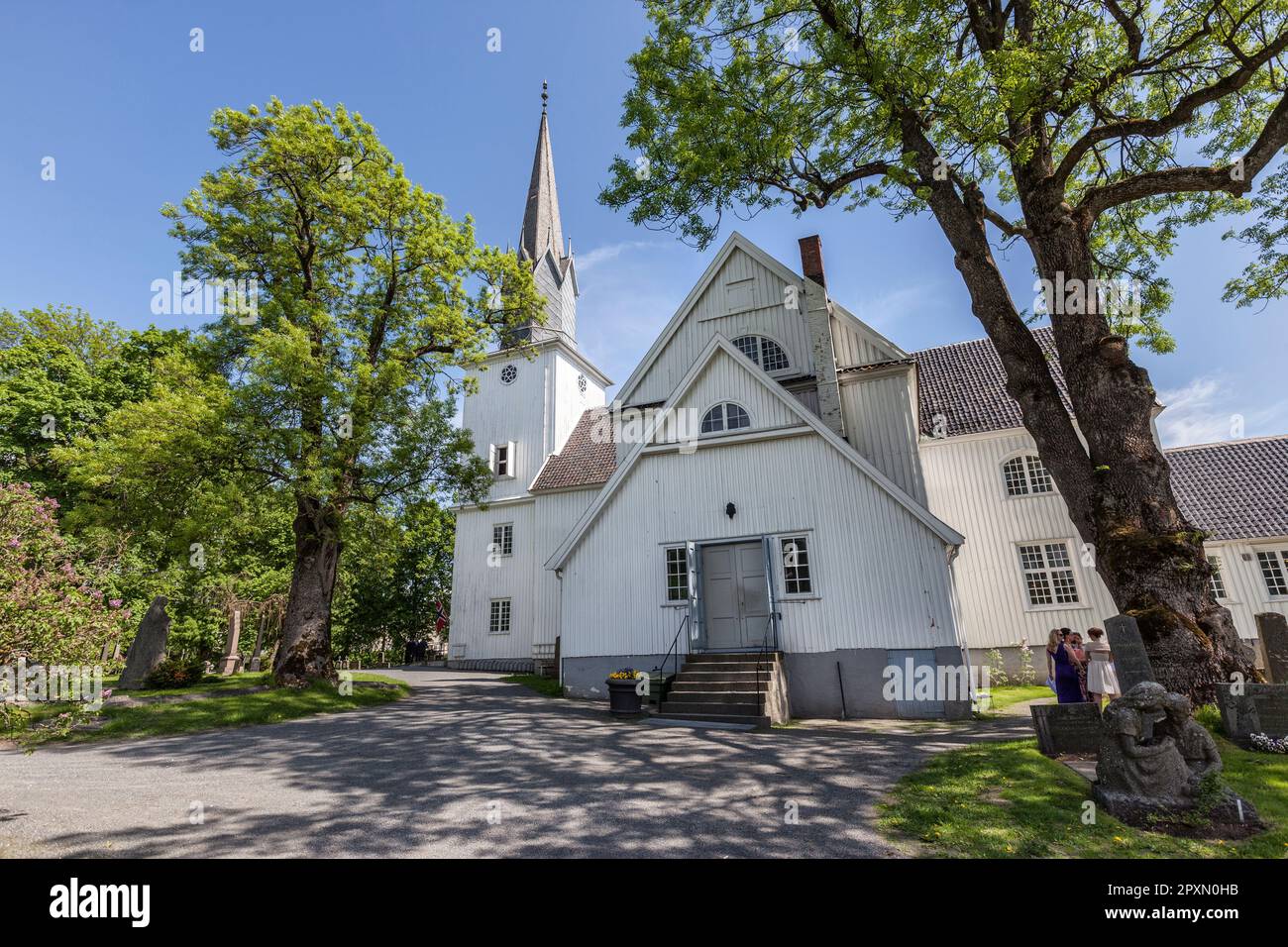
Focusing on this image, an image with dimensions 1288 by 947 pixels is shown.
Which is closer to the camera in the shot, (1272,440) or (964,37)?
(964,37)

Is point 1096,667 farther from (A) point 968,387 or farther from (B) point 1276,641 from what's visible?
(A) point 968,387

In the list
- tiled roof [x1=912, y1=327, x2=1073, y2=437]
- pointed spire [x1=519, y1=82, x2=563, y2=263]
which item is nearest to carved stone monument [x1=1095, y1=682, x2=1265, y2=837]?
tiled roof [x1=912, y1=327, x2=1073, y2=437]

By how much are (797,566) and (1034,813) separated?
26.7 feet

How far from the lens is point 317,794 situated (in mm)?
6129

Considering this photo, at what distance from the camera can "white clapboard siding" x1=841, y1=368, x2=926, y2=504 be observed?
1504cm

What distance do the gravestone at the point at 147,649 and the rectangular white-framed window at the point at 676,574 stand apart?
46.7 ft

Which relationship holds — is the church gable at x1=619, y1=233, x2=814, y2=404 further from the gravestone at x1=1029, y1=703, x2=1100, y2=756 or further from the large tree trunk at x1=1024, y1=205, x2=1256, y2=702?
the gravestone at x1=1029, y1=703, x2=1100, y2=756

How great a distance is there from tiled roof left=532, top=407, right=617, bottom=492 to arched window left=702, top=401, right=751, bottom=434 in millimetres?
7895

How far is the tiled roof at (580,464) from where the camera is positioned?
2320cm
